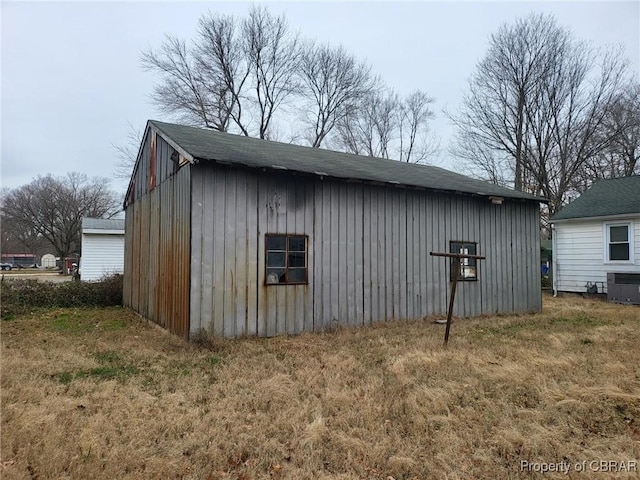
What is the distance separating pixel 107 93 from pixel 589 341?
2073 centimetres

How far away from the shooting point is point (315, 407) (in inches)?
167

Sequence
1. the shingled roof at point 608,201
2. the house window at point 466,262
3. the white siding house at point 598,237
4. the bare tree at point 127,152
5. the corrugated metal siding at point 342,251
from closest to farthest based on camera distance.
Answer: the corrugated metal siding at point 342,251 < the house window at point 466,262 < the white siding house at point 598,237 < the shingled roof at point 608,201 < the bare tree at point 127,152

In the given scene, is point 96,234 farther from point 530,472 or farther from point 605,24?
point 605,24

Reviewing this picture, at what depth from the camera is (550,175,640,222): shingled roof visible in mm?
14539

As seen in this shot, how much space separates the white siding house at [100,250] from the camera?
22125 millimetres

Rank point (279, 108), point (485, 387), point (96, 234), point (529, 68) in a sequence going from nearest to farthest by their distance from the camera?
1. point (485, 387)
2. point (96, 234)
3. point (529, 68)
4. point (279, 108)

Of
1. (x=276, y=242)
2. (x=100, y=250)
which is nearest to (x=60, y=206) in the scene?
(x=100, y=250)

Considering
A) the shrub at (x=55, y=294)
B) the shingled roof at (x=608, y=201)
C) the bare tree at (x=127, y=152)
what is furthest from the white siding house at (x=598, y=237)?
the bare tree at (x=127, y=152)

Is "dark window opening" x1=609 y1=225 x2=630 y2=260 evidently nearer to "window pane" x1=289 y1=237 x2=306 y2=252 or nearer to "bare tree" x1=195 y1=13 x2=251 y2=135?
"window pane" x1=289 y1=237 x2=306 y2=252

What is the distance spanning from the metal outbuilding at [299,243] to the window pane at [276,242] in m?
0.02

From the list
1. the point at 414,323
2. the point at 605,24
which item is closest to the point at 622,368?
the point at 414,323

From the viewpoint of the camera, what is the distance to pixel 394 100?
33969mm

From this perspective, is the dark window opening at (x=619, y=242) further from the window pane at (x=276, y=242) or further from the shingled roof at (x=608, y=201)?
the window pane at (x=276, y=242)

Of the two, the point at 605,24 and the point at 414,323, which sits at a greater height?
the point at 605,24
